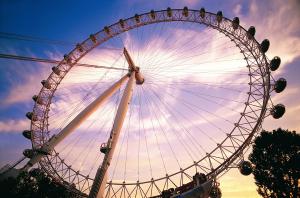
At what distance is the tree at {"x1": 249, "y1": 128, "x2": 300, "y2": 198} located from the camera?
2048 cm

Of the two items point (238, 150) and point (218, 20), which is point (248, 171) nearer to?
point (238, 150)

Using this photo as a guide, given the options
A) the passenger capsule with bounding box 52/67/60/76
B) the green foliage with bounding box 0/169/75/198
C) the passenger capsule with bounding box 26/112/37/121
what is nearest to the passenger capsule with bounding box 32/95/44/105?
the passenger capsule with bounding box 26/112/37/121

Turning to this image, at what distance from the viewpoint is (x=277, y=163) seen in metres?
21.7

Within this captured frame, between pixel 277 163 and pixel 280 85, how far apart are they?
39.4 ft

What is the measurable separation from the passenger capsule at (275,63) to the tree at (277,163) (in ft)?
33.8

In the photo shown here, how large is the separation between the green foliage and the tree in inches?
988

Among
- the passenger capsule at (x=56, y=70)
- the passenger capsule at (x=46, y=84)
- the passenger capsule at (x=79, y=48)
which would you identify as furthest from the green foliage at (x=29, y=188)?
the passenger capsule at (x=79, y=48)

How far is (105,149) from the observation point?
25.1 metres

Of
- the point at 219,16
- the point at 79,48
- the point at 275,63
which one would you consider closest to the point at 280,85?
the point at 275,63

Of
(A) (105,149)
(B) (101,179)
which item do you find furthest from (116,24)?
(B) (101,179)

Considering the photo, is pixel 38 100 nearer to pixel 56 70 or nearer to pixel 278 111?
pixel 56 70

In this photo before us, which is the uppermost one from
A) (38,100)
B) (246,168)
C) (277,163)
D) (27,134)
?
(38,100)

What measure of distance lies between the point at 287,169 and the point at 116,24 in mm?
34189

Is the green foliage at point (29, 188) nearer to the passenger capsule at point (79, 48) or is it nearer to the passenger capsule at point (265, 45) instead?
the passenger capsule at point (79, 48)
